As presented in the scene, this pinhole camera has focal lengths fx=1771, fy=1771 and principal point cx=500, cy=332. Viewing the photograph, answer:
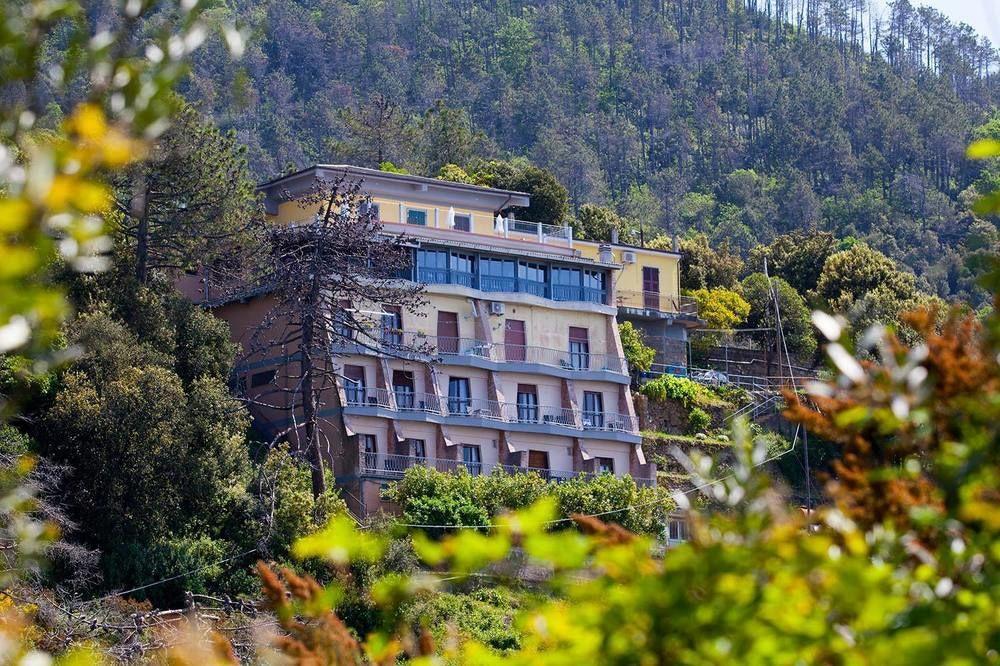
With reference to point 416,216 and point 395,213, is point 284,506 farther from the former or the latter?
point 416,216

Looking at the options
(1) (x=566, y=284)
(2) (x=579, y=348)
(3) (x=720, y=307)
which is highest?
(3) (x=720, y=307)

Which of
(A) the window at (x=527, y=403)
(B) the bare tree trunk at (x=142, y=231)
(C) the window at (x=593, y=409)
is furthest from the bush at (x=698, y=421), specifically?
(B) the bare tree trunk at (x=142, y=231)

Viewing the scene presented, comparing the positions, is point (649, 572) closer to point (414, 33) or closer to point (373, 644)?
point (373, 644)

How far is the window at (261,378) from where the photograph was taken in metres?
55.0

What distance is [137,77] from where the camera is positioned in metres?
5.25

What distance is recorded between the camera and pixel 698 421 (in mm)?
62750

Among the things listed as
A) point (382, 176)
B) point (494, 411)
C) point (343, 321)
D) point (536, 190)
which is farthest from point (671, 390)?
point (343, 321)

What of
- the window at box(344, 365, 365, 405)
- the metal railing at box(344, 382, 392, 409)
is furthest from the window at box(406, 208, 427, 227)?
the metal railing at box(344, 382, 392, 409)

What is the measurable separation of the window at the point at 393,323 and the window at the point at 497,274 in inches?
134

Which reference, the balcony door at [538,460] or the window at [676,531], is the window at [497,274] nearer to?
the balcony door at [538,460]

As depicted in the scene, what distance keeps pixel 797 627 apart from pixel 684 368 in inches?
2446

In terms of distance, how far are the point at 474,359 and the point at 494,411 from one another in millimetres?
1786

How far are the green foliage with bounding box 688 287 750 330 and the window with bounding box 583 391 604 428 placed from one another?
12.6 m

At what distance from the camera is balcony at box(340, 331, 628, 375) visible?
178 ft
